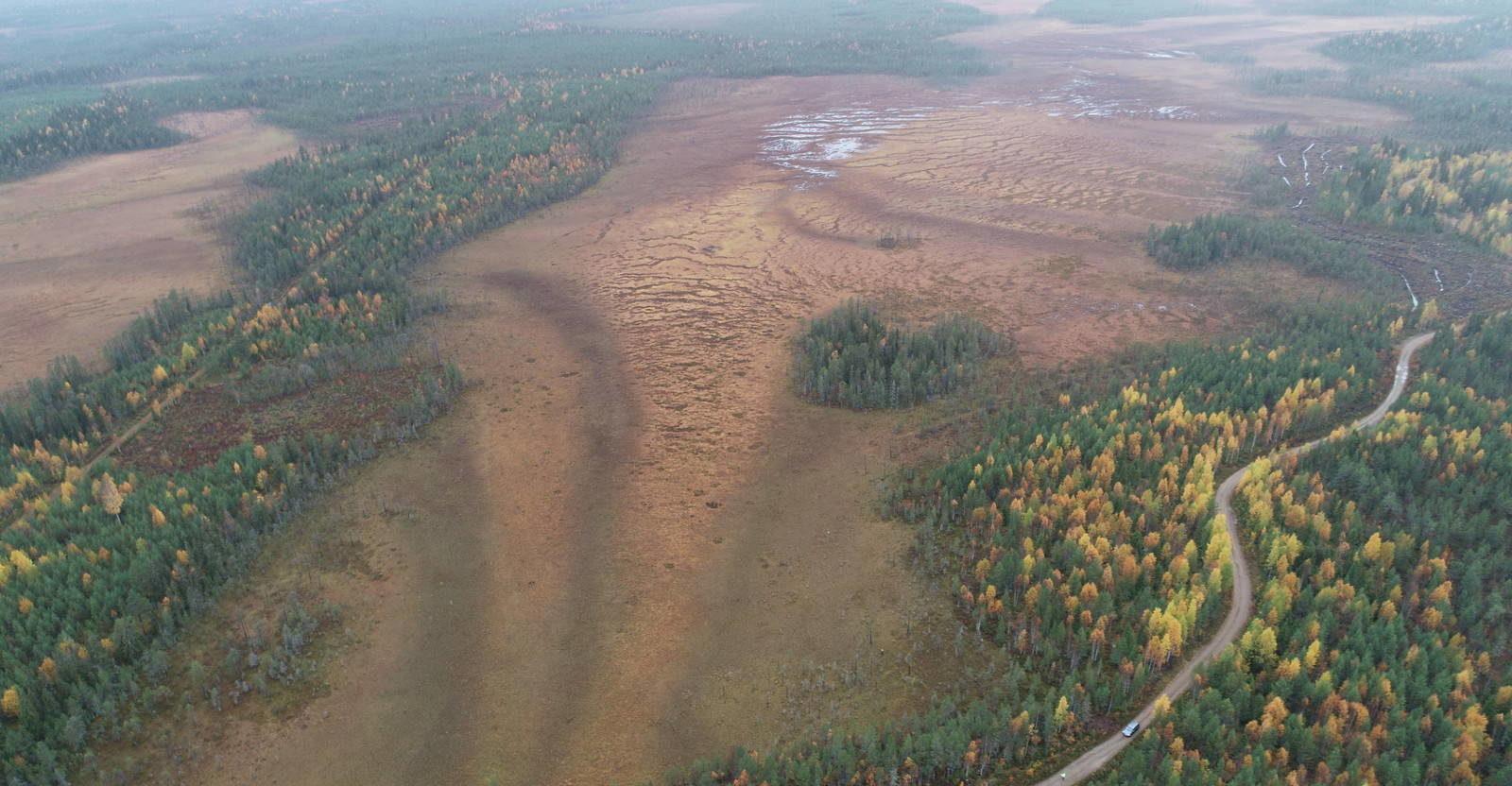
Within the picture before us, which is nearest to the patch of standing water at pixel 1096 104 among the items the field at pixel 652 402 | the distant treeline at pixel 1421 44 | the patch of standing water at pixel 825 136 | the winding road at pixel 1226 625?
the field at pixel 652 402

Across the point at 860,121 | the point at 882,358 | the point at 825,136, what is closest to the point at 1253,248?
the point at 882,358

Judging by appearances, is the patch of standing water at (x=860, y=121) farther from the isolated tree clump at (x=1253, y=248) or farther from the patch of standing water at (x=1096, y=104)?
the isolated tree clump at (x=1253, y=248)

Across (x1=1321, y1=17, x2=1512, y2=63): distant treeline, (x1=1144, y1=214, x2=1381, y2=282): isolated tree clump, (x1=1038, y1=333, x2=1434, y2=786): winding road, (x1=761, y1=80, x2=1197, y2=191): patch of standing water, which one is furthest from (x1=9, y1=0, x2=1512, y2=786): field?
(x1=1321, y1=17, x2=1512, y2=63): distant treeline

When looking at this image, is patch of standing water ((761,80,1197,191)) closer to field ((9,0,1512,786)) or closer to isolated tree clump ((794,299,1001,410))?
field ((9,0,1512,786))

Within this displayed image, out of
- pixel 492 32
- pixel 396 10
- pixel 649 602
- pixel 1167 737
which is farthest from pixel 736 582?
pixel 396 10

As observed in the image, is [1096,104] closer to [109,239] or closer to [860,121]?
[860,121]

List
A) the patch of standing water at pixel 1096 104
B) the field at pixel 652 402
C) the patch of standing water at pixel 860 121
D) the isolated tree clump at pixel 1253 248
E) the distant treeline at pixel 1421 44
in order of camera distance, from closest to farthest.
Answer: the field at pixel 652 402
the isolated tree clump at pixel 1253 248
the patch of standing water at pixel 860 121
the patch of standing water at pixel 1096 104
the distant treeline at pixel 1421 44
